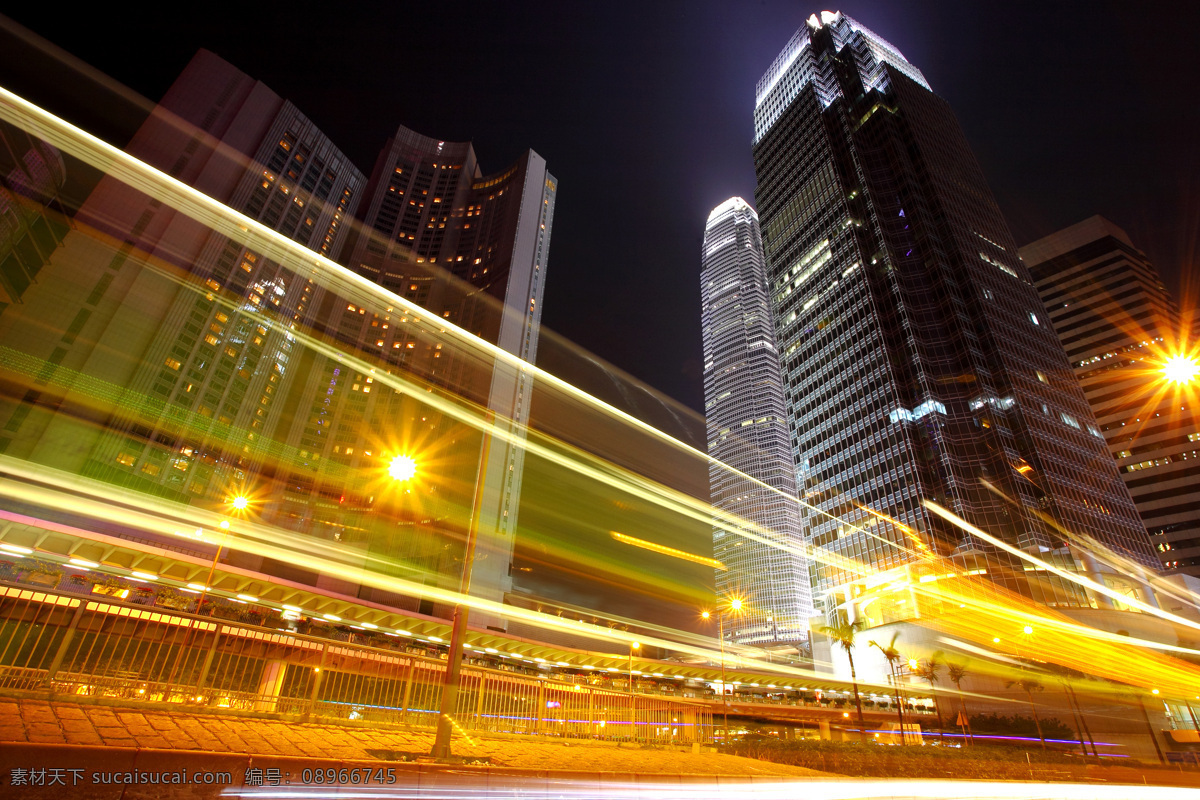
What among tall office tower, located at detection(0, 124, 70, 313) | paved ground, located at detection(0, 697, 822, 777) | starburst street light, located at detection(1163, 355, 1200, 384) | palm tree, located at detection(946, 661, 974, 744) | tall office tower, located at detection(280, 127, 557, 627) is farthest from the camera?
tall office tower, located at detection(280, 127, 557, 627)

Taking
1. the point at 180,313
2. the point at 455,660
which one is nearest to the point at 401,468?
the point at 455,660

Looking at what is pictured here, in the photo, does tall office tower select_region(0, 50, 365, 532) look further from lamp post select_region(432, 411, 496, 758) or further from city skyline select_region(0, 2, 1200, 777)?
lamp post select_region(432, 411, 496, 758)

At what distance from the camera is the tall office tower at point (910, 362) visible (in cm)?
7288

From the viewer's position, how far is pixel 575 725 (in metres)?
14.5

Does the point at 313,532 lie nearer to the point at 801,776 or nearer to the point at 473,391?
the point at 473,391

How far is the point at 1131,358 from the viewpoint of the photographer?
115m

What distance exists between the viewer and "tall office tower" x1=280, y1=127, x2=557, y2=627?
263ft

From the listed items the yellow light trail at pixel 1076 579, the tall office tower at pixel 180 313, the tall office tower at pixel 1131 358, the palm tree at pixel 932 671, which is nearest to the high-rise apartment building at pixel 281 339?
the tall office tower at pixel 180 313

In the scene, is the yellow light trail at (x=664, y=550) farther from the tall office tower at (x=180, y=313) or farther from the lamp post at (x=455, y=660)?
the lamp post at (x=455, y=660)

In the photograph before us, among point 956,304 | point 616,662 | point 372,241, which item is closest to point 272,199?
point 372,241

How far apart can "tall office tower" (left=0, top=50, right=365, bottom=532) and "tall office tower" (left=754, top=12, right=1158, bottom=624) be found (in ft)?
302

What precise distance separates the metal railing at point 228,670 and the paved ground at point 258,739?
809 millimetres

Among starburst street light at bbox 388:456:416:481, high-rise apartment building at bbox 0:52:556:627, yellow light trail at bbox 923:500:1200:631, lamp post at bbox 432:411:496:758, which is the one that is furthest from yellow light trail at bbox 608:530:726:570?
lamp post at bbox 432:411:496:758

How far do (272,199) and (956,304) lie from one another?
114105 mm
